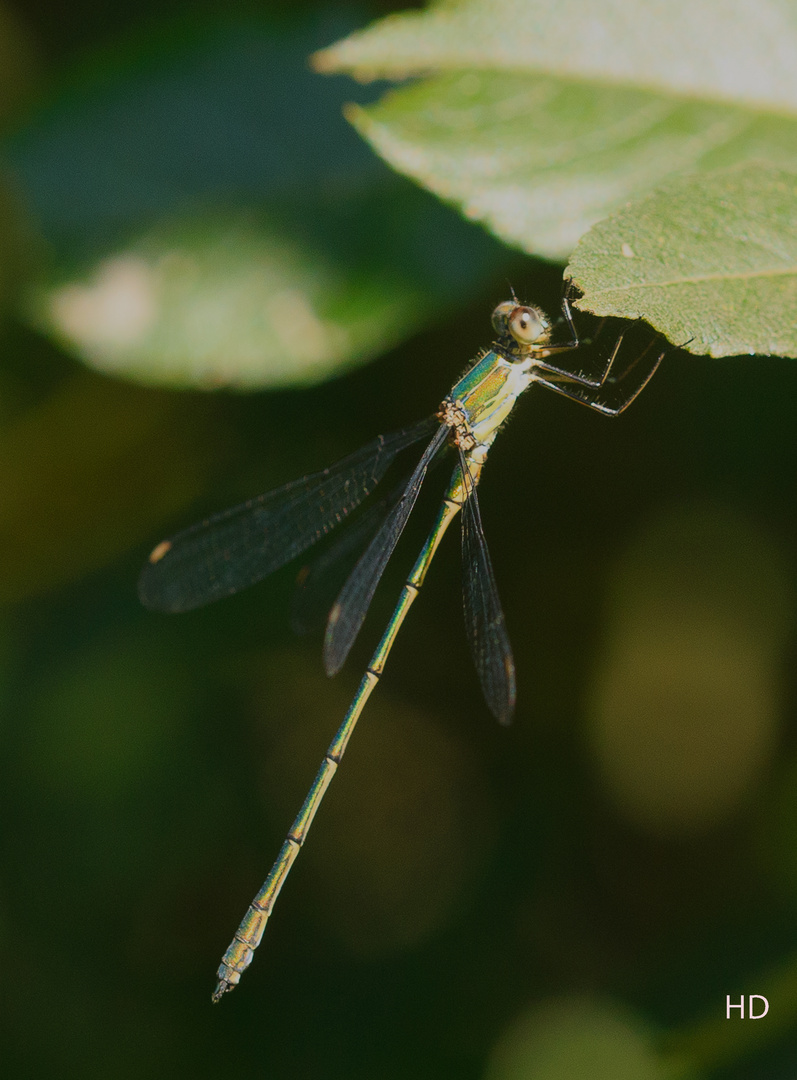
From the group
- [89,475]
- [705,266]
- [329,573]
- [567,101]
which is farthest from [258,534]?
[705,266]

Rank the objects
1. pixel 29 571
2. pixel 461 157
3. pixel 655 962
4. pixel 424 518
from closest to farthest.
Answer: pixel 461 157 → pixel 655 962 → pixel 424 518 → pixel 29 571

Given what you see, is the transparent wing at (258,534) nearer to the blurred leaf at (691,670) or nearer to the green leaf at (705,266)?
the blurred leaf at (691,670)

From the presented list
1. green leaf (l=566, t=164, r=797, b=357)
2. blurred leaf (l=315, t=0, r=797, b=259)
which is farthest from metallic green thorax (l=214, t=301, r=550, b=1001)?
green leaf (l=566, t=164, r=797, b=357)

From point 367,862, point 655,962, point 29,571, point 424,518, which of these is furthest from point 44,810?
point 655,962

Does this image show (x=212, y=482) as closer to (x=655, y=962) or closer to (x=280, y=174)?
(x=280, y=174)

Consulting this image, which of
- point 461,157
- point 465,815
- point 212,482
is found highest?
point 461,157

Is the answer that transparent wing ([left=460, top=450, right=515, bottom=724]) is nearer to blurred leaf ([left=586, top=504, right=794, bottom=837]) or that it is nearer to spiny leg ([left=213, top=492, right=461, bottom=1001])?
spiny leg ([left=213, top=492, right=461, bottom=1001])

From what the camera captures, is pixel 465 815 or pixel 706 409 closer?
pixel 706 409

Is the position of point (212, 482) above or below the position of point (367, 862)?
above
